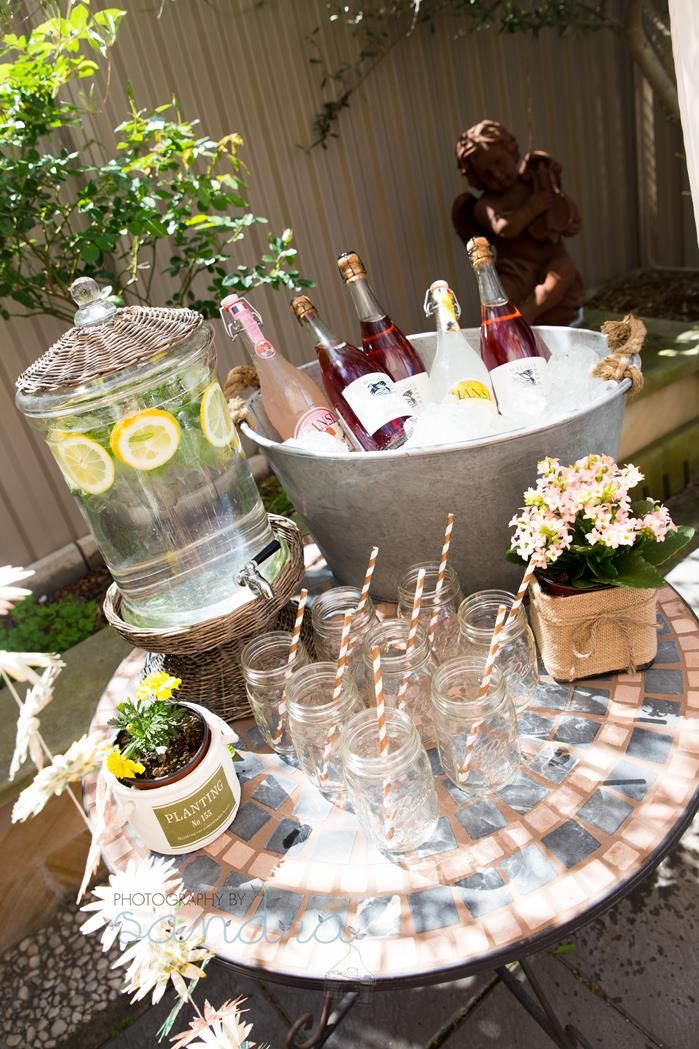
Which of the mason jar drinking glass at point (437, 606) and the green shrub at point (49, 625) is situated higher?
the mason jar drinking glass at point (437, 606)

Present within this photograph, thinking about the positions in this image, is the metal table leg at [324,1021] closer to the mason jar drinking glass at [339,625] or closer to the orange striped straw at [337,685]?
the orange striped straw at [337,685]

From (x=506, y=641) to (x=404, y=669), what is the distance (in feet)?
0.49

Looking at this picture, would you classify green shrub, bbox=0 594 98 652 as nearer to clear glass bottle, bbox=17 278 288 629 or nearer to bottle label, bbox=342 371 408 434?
clear glass bottle, bbox=17 278 288 629

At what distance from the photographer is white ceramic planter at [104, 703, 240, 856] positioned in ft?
3.10

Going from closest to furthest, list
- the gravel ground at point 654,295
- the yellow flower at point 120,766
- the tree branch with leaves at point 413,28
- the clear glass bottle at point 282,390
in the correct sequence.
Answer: the yellow flower at point 120,766
the clear glass bottle at point 282,390
the tree branch with leaves at point 413,28
the gravel ground at point 654,295

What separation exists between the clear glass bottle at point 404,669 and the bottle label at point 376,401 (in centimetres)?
40

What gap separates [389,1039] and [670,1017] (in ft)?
1.80

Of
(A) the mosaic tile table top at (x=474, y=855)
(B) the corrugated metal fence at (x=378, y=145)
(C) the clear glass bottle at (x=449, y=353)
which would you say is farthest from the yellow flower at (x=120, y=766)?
(B) the corrugated metal fence at (x=378, y=145)

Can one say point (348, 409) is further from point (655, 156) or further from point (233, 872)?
point (655, 156)

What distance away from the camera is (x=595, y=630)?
108cm

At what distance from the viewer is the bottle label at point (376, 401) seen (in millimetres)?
1349

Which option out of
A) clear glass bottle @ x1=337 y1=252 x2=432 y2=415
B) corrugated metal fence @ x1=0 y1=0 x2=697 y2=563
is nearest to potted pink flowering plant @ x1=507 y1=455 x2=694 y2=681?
clear glass bottle @ x1=337 y1=252 x2=432 y2=415

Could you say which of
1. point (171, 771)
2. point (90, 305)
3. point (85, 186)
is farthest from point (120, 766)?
point (85, 186)

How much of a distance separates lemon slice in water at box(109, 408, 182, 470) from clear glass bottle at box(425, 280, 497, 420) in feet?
1.73
